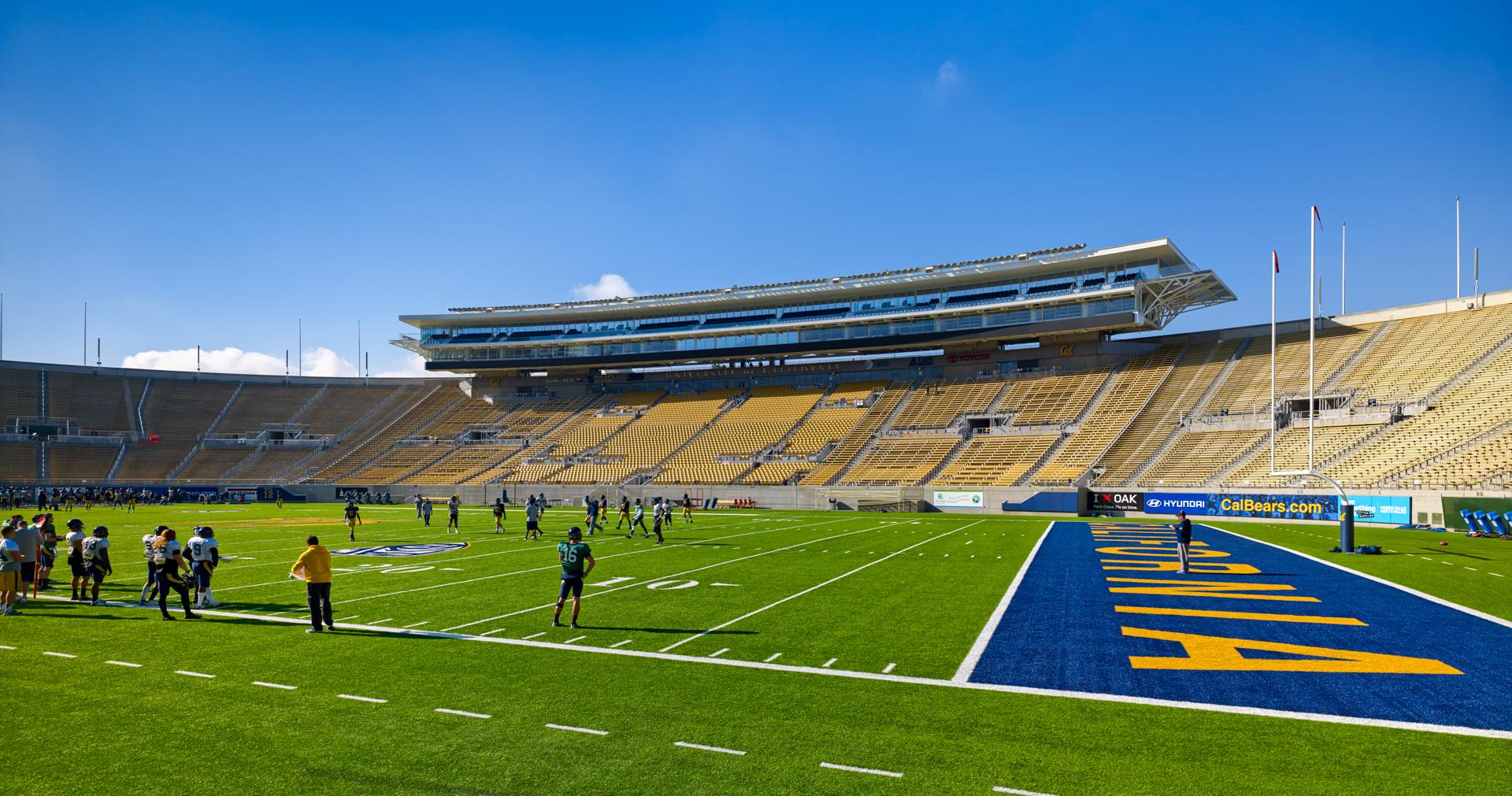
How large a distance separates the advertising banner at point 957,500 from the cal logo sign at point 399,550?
3021cm

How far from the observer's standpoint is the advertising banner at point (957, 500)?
48.3 m

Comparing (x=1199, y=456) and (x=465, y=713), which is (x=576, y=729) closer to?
(x=465, y=713)

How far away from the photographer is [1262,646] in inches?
451

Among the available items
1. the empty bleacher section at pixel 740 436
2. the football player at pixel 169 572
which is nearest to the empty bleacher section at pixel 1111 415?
the empty bleacher section at pixel 740 436

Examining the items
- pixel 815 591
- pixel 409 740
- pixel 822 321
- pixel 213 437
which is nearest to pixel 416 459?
pixel 213 437

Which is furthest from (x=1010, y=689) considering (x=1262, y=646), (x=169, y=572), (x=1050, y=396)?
(x=1050, y=396)

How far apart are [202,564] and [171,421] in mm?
72604

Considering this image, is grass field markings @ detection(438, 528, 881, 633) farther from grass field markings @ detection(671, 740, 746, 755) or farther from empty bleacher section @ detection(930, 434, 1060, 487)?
empty bleacher section @ detection(930, 434, 1060, 487)

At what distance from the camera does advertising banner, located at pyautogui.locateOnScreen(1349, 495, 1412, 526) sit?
3506 cm

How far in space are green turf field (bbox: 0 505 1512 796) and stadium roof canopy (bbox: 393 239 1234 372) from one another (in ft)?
145

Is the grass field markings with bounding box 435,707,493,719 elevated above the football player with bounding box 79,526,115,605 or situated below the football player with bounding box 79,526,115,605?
below

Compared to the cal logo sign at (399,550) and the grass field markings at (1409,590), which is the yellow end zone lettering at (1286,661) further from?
the cal logo sign at (399,550)

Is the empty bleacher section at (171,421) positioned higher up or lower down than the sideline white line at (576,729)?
higher up

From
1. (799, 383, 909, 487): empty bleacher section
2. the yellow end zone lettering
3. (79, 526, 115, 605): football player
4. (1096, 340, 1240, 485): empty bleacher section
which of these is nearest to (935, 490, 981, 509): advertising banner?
(1096, 340, 1240, 485): empty bleacher section
